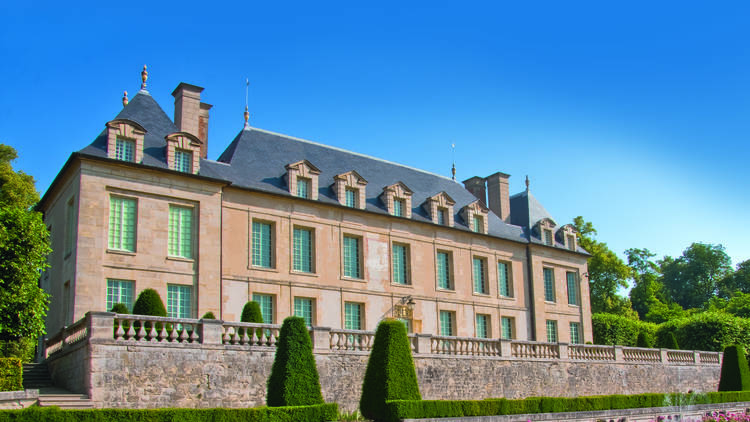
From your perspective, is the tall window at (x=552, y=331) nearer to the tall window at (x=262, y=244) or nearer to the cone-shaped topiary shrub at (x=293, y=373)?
the tall window at (x=262, y=244)

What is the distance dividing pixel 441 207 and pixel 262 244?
362 inches

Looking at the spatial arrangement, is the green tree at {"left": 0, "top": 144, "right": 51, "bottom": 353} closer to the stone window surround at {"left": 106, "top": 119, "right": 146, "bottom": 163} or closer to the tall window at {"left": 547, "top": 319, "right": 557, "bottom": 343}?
the stone window surround at {"left": 106, "top": 119, "right": 146, "bottom": 163}

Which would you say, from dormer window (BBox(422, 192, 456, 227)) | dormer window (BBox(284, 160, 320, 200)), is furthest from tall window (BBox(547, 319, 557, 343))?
dormer window (BBox(284, 160, 320, 200))

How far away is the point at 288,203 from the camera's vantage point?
27.5 metres

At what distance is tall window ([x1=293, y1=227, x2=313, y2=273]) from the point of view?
27516 mm

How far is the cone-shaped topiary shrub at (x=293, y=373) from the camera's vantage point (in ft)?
53.9

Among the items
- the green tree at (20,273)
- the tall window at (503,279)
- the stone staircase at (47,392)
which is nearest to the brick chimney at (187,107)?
the green tree at (20,273)

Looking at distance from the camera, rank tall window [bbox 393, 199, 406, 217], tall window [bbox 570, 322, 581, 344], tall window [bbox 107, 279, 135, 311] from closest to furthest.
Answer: tall window [bbox 107, 279, 135, 311]
tall window [bbox 393, 199, 406, 217]
tall window [bbox 570, 322, 581, 344]

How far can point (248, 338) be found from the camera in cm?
1917

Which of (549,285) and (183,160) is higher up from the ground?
(183,160)

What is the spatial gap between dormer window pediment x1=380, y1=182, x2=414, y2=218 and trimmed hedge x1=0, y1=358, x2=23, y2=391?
16723 millimetres

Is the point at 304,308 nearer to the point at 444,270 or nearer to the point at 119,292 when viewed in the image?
the point at 119,292

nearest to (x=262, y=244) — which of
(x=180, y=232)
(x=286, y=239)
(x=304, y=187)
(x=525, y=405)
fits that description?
(x=286, y=239)

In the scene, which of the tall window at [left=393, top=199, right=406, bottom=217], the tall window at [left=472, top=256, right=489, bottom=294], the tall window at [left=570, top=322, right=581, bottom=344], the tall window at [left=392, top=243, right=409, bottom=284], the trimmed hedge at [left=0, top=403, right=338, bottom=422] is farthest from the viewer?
the tall window at [left=570, top=322, right=581, bottom=344]
